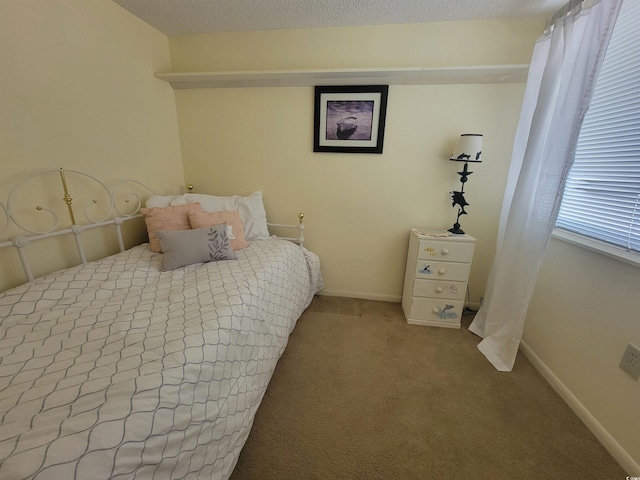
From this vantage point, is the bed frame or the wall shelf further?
the wall shelf

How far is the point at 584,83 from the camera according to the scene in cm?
119

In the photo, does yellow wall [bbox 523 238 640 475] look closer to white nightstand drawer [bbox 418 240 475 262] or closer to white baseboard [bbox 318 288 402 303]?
white nightstand drawer [bbox 418 240 475 262]

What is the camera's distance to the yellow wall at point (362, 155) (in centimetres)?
185

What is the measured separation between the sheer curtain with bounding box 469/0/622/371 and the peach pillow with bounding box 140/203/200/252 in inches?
84.9

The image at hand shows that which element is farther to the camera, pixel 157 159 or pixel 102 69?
pixel 157 159

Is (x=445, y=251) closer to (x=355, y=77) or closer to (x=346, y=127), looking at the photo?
(x=346, y=127)

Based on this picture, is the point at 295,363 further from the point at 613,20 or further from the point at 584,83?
the point at 613,20

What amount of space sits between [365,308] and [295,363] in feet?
2.86

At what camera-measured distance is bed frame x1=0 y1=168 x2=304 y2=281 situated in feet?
4.17

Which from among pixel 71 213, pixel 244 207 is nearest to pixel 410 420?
pixel 244 207

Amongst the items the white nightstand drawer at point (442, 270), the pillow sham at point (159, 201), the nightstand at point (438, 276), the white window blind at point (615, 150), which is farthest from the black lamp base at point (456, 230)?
the pillow sham at point (159, 201)

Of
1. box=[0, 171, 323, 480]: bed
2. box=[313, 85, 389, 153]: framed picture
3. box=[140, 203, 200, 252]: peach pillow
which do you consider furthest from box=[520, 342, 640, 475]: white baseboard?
box=[140, 203, 200, 252]: peach pillow

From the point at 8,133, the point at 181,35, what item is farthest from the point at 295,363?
the point at 181,35

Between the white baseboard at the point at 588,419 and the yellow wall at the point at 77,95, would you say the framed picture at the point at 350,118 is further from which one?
the white baseboard at the point at 588,419
